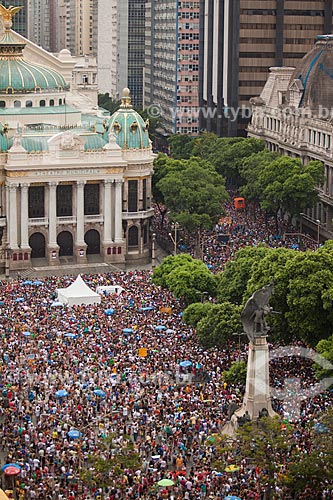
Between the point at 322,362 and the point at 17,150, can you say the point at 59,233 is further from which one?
the point at 322,362

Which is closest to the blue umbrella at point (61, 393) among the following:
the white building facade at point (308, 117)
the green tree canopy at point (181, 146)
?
the white building facade at point (308, 117)

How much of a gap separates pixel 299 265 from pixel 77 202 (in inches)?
1822

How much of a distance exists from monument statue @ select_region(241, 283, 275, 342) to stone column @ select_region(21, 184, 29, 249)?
187 feet

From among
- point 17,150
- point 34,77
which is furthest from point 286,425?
point 34,77

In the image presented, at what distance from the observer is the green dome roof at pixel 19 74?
130 m

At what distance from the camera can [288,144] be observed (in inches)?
5876

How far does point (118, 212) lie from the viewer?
12375 centimetres

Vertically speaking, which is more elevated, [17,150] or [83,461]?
[17,150]

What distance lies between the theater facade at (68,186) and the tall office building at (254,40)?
48386 millimetres

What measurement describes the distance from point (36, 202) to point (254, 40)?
6263cm

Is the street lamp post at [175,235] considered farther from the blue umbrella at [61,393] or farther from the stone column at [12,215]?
the blue umbrella at [61,393]

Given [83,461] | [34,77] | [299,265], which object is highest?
[34,77]

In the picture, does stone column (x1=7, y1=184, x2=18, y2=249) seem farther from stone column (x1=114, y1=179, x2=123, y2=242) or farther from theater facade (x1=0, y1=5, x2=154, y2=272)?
stone column (x1=114, y1=179, x2=123, y2=242)

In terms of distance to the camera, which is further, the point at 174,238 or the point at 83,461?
the point at 174,238
